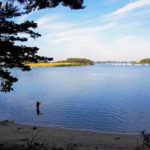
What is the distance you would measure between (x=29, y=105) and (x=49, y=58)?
115 feet

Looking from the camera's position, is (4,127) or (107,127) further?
(107,127)

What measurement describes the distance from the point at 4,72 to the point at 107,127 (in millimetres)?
19377

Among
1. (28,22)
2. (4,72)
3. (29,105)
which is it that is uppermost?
(28,22)

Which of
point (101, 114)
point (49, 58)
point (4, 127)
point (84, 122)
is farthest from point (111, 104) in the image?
point (49, 58)

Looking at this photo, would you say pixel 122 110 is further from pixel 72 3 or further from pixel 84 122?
pixel 72 3

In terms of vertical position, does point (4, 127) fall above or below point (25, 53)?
below

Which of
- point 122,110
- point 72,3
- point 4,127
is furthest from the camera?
point 122,110

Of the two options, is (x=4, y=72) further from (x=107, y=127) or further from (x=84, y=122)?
(x=84, y=122)

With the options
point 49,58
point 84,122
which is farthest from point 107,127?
point 49,58

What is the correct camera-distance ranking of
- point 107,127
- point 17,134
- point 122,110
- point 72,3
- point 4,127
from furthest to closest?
point 122,110, point 107,127, point 4,127, point 17,134, point 72,3

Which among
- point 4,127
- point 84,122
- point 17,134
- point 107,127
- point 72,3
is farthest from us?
point 84,122

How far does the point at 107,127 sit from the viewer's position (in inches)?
1289

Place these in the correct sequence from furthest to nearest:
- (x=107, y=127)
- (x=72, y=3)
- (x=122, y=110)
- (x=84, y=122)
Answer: (x=122, y=110)
(x=84, y=122)
(x=107, y=127)
(x=72, y=3)

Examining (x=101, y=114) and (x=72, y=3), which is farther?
(x=101, y=114)
